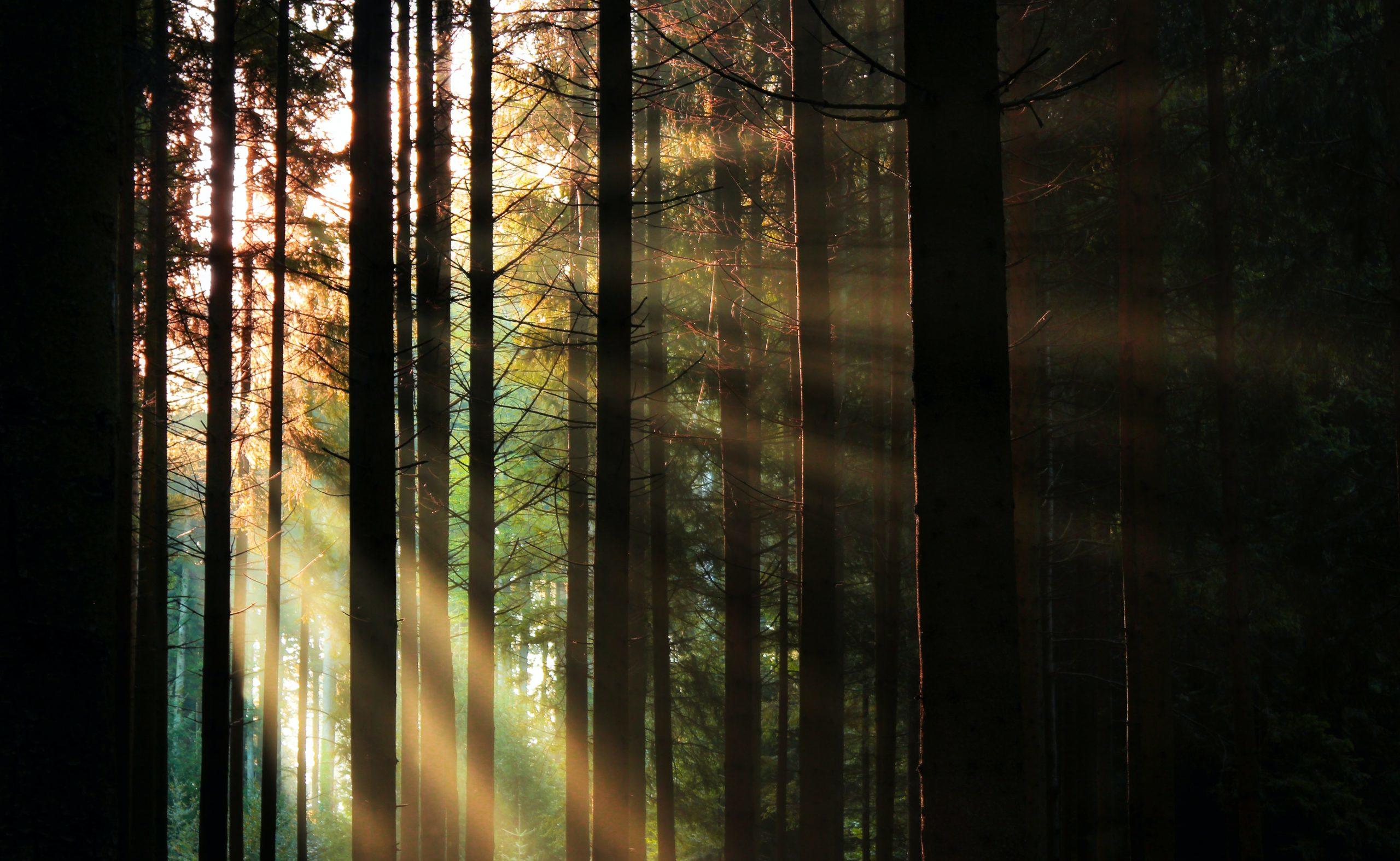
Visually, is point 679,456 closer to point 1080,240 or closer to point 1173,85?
point 1080,240

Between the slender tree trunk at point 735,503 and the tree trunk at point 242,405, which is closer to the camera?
the tree trunk at point 242,405

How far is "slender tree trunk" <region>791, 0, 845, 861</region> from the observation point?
8250 mm

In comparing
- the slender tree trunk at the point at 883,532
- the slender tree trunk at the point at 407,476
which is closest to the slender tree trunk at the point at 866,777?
the slender tree trunk at the point at 883,532

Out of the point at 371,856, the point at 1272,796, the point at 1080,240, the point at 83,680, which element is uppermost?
the point at 1080,240

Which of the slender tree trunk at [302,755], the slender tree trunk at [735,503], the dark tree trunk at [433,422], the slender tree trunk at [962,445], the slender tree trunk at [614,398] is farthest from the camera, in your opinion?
the slender tree trunk at [302,755]

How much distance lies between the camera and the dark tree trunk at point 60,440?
2209 millimetres

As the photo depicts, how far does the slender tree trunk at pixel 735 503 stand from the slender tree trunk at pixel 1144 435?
398 centimetres

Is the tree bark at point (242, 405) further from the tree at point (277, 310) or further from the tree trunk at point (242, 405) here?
the tree at point (277, 310)

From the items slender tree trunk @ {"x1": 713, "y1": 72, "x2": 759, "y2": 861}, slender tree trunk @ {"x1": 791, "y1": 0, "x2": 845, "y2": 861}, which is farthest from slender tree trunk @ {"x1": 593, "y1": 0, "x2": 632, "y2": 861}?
slender tree trunk @ {"x1": 713, "y1": 72, "x2": 759, "y2": 861}

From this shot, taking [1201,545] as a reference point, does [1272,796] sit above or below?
below

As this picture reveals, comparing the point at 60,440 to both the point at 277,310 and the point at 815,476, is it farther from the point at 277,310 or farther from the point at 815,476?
the point at 277,310

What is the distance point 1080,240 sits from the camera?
1280 cm

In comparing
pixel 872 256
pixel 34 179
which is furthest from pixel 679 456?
pixel 34 179

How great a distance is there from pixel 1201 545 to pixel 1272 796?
3917 millimetres
